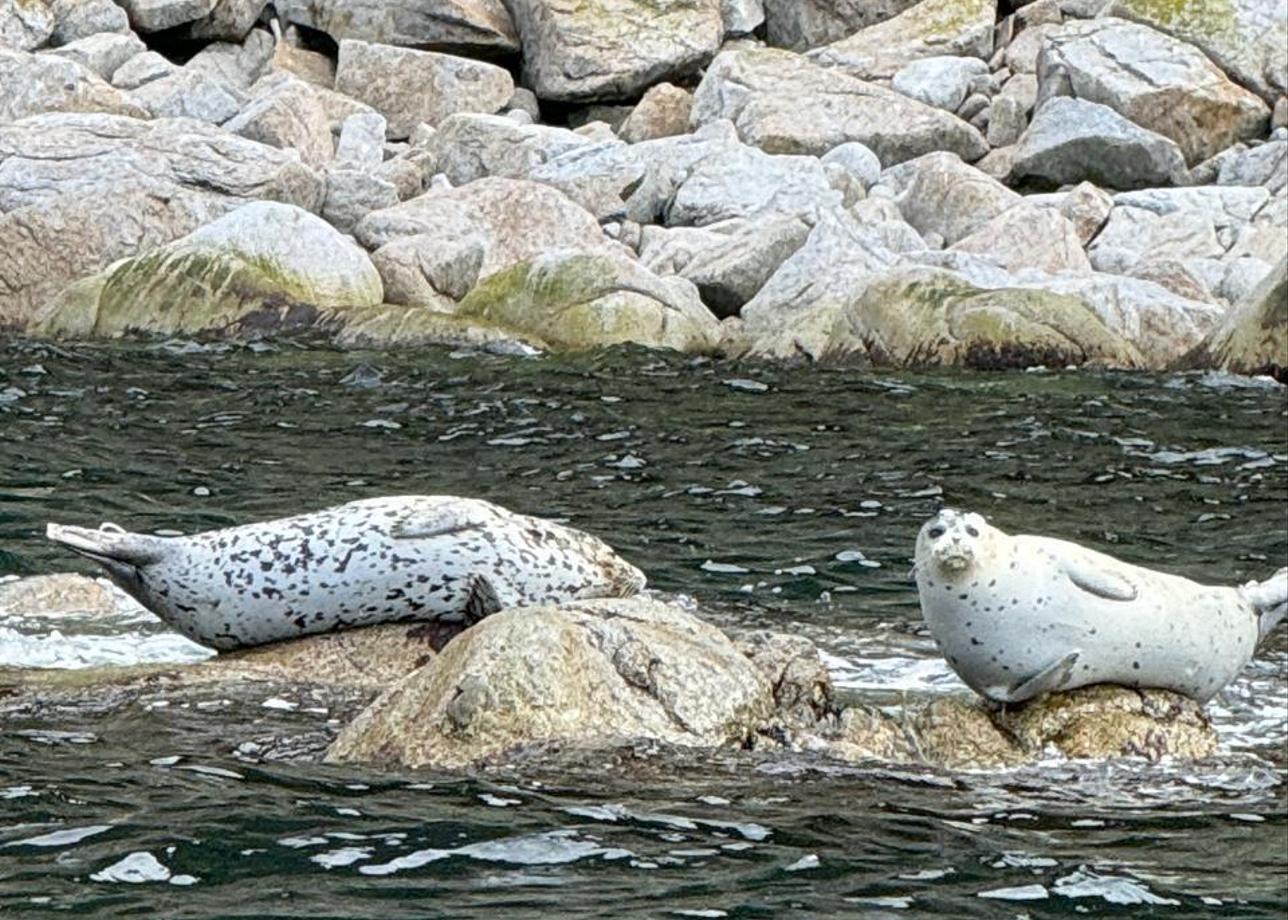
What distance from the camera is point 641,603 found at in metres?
7.82

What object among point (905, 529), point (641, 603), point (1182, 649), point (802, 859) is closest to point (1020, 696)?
point (1182, 649)

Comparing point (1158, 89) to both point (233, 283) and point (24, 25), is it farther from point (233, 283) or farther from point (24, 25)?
point (24, 25)

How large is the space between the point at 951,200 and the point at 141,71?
41.2 ft

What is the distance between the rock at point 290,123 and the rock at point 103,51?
393 cm

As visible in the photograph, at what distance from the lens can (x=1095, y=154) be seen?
91.6 feet

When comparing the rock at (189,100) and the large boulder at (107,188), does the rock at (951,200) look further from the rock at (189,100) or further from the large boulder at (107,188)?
the rock at (189,100)

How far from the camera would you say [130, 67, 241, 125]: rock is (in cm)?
2994

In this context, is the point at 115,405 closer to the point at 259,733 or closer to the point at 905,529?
the point at 905,529

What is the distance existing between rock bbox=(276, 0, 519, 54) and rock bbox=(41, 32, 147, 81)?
324 cm

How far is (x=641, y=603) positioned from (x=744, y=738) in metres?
0.79

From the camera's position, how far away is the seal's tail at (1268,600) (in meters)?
8.15

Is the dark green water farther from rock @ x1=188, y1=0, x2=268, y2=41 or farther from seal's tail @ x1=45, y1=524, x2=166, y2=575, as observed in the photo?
rock @ x1=188, y1=0, x2=268, y2=41

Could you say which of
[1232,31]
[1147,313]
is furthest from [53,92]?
[1232,31]

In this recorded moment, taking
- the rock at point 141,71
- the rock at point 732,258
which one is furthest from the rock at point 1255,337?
the rock at point 141,71
